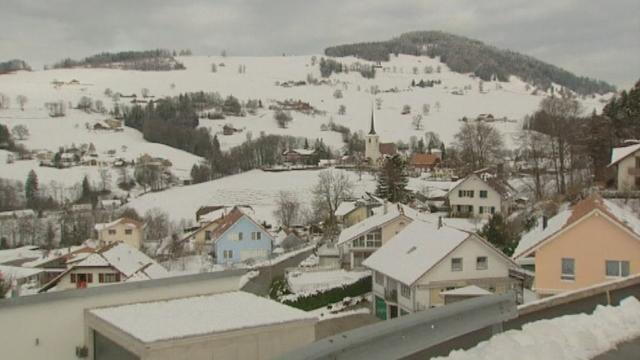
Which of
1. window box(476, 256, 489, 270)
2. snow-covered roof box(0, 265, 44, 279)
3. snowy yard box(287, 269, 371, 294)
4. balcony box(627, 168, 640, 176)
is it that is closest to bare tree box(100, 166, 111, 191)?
snow-covered roof box(0, 265, 44, 279)

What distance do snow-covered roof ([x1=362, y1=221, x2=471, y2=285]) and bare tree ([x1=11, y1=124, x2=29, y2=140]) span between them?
4621 inches

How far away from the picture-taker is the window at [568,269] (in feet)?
60.4

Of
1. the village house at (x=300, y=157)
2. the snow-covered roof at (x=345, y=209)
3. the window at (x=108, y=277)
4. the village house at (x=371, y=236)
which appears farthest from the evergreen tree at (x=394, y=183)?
the village house at (x=300, y=157)

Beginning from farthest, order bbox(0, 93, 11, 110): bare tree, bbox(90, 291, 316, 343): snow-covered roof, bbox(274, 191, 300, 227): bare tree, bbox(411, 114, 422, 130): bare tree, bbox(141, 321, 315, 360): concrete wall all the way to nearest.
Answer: bbox(411, 114, 422, 130): bare tree
bbox(0, 93, 11, 110): bare tree
bbox(274, 191, 300, 227): bare tree
bbox(90, 291, 316, 343): snow-covered roof
bbox(141, 321, 315, 360): concrete wall

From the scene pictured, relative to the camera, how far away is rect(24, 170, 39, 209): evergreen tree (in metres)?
85.3

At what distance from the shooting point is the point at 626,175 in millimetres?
32125

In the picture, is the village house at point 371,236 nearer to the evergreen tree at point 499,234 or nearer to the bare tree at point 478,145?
the evergreen tree at point 499,234

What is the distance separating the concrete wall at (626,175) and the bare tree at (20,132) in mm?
120714

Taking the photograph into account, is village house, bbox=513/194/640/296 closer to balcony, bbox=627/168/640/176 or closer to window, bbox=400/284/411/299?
window, bbox=400/284/411/299

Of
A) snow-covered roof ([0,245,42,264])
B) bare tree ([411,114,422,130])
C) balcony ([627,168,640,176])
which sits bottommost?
snow-covered roof ([0,245,42,264])

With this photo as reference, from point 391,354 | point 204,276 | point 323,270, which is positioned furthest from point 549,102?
point 391,354

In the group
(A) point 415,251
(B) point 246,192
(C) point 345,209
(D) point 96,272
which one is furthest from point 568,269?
(B) point 246,192

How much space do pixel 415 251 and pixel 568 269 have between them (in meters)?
8.61

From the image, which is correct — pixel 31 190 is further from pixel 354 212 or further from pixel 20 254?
pixel 354 212
